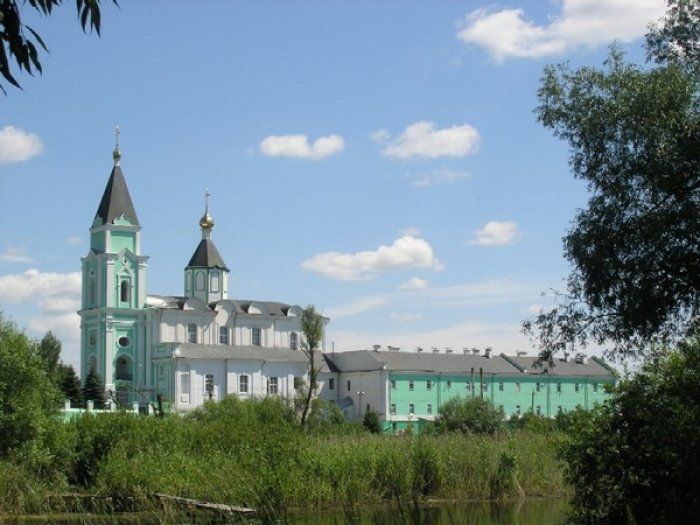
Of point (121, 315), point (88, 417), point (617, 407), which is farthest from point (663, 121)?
point (121, 315)

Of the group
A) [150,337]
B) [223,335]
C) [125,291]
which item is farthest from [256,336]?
[125,291]

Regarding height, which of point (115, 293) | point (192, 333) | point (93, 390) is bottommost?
point (93, 390)

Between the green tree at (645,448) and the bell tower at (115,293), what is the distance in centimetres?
6164

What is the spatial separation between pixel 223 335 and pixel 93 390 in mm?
14317

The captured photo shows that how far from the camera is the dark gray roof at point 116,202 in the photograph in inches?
3130

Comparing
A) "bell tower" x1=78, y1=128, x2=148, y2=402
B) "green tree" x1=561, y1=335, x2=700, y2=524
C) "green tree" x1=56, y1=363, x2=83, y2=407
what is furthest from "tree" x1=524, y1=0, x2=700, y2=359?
"bell tower" x1=78, y1=128, x2=148, y2=402

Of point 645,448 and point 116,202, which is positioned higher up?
point 116,202

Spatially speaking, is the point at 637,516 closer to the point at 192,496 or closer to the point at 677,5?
the point at 677,5

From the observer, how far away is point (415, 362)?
8475cm

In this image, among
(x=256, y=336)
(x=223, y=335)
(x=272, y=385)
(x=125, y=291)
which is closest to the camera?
(x=125, y=291)

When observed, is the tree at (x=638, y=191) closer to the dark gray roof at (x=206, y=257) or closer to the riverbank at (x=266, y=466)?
the riverbank at (x=266, y=466)

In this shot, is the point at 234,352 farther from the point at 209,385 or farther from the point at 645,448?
the point at 645,448

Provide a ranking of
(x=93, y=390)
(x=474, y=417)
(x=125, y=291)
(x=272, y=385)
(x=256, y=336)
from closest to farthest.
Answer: (x=474, y=417), (x=93, y=390), (x=125, y=291), (x=272, y=385), (x=256, y=336)

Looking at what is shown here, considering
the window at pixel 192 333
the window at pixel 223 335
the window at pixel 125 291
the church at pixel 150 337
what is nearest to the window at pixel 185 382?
the church at pixel 150 337
